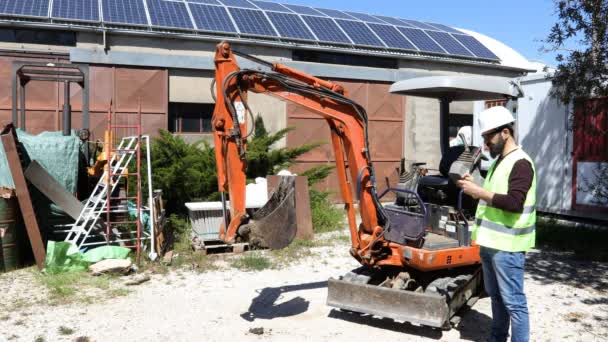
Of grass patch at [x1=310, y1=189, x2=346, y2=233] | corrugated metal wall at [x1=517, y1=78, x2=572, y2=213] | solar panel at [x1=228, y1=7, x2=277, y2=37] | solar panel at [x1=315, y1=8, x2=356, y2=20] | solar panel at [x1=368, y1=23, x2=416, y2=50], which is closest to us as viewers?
grass patch at [x1=310, y1=189, x2=346, y2=233]

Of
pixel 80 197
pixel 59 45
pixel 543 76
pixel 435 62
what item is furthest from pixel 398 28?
pixel 80 197

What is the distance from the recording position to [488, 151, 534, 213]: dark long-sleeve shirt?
162 inches

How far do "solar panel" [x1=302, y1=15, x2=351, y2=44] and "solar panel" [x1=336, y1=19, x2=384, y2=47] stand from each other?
10.7 inches

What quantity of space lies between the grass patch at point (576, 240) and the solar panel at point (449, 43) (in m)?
7.69

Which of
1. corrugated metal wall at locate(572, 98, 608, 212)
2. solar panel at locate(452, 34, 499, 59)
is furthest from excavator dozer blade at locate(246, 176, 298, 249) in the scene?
solar panel at locate(452, 34, 499, 59)

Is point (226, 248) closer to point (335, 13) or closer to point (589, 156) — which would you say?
point (589, 156)

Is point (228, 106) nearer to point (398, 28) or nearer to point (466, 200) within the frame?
point (466, 200)

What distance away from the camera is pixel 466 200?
20.5ft

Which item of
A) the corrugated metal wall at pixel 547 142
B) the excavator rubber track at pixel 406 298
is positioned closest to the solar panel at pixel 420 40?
the corrugated metal wall at pixel 547 142

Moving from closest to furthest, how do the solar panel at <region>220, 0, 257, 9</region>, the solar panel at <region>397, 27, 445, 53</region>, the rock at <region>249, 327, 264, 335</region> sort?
the rock at <region>249, 327, 264, 335</region>, the solar panel at <region>220, 0, 257, 9</region>, the solar panel at <region>397, 27, 445, 53</region>

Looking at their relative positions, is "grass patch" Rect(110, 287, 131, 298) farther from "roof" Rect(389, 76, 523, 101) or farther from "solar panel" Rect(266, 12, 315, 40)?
"solar panel" Rect(266, 12, 315, 40)

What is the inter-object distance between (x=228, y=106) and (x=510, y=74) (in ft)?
48.6

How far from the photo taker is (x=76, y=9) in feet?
45.5

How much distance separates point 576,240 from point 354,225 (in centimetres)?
611
